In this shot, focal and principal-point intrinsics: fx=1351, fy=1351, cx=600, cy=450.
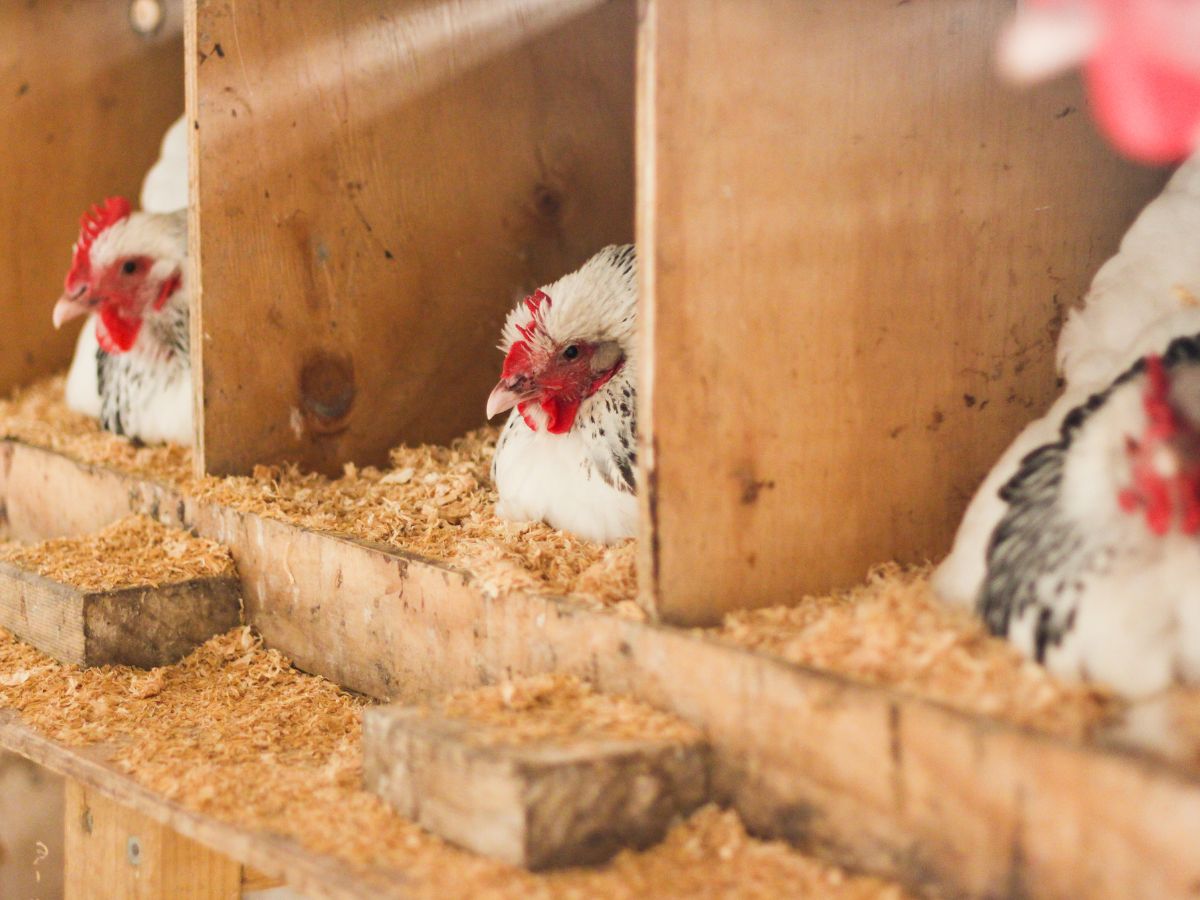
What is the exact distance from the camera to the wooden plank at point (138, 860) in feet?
5.68

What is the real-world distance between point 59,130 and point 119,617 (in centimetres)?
172

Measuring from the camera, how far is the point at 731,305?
136cm

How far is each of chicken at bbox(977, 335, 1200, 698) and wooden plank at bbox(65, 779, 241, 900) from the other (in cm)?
107

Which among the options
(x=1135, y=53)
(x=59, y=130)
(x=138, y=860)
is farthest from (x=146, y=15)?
(x=1135, y=53)

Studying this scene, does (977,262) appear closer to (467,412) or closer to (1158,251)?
(1158,251)

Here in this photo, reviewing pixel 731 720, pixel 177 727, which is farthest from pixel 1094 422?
pixel 177 727

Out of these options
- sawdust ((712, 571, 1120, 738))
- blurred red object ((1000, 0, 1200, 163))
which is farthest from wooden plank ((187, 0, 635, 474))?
blurred red object ((1000, 0, 1200, 163))

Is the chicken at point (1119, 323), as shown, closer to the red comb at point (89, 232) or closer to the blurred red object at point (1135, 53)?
the blurred red object at point (1135, 53)

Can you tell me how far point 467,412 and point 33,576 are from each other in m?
0.78

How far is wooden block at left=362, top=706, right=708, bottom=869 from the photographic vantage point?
3.83 ft

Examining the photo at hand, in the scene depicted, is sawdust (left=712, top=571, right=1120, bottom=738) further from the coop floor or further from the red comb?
the red comb

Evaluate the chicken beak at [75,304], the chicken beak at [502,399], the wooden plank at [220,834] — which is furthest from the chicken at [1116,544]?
the chicken beak at [75,304]

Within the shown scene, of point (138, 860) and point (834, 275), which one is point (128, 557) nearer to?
point (138, 860)

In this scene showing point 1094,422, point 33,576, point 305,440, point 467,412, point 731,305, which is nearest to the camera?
point 1094,422
